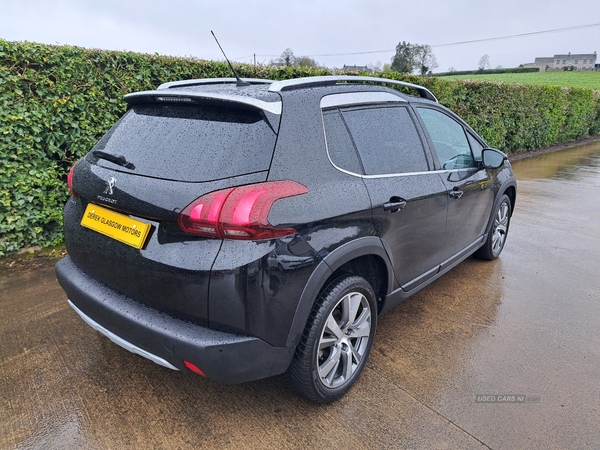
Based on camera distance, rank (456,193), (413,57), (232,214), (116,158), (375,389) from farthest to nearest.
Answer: (413,57) < (456,193) < (375,389) < (116,158) < (232,214)

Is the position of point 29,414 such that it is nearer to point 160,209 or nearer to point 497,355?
point 160,209

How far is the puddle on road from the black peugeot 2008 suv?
8.03 metres

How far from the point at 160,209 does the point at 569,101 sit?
1655cm

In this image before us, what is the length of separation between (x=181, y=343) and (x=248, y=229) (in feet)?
1.90

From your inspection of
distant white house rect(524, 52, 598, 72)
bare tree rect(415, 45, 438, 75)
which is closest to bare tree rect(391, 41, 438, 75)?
bare tree rect(415, 45, 438, 75)

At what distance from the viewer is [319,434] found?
217cm

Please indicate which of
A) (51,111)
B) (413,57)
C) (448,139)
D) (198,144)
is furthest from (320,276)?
(413,57)

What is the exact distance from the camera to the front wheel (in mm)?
2130

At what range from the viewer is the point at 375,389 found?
2510 millimetres

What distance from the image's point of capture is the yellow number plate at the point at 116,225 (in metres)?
1.96

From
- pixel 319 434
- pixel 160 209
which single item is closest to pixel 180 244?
pixel 160 209

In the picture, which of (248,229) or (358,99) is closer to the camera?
(248,229)

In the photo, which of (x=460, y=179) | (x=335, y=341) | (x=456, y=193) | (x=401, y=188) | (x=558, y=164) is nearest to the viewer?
(x=335, y=341)

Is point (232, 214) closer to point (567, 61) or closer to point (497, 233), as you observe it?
point (497, 233)
